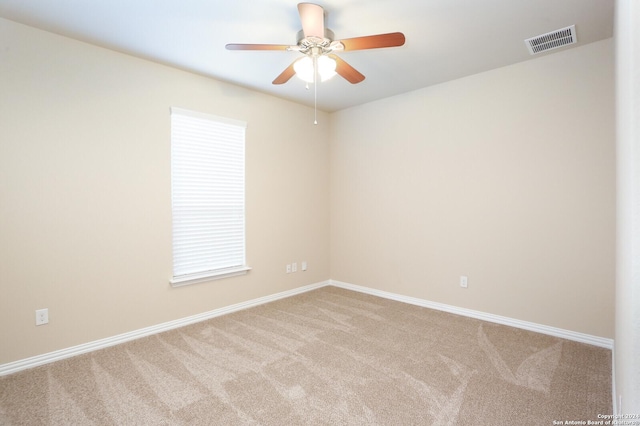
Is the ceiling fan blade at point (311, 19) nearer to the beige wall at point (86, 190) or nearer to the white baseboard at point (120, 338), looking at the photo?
the beige wall at point (86, 190)

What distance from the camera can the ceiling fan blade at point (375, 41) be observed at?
2.09 m

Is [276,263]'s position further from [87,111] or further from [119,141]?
[87,111]

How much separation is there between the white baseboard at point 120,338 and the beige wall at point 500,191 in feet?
5.43

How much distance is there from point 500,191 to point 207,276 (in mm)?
3287

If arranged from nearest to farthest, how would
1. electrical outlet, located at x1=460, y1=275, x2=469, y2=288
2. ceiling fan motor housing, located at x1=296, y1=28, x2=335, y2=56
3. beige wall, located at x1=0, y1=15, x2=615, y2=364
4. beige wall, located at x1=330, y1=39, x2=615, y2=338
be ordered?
ceiling fan motor housing, located at x1=296, y1=28, x2=335, y2=56 < beige wall, located at x1=0, y1=15, x2=615, y2=364 < beige wall, located at x1=330, y1=39, x2=615, y2=338 < electrical outlet, located at x1=460, y1=275, x2=469, y2=288

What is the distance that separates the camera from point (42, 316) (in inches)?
104

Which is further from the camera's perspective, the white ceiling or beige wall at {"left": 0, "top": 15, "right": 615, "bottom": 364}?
beige wall at {"left": 0, "top": 15, "right": 615, "bottom": 364}

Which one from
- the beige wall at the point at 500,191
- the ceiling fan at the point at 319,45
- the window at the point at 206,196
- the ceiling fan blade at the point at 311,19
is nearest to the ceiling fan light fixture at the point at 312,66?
the ceiling fan at the point at 319,45

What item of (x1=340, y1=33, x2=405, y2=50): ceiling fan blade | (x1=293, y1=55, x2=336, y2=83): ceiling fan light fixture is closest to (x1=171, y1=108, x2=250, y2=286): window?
(x1=293, y1=55, x2=336, y2=83): ceiling fan light fixture

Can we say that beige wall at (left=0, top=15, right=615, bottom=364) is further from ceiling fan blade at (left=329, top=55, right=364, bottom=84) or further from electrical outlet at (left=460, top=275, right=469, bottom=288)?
ceiling fan blade at (left=329, top=55, right=364, bottom=84)

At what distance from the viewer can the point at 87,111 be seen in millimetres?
2844

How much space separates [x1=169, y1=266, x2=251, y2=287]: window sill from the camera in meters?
3.43

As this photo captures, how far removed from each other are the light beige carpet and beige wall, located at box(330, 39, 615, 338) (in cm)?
48

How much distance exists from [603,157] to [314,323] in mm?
3105
